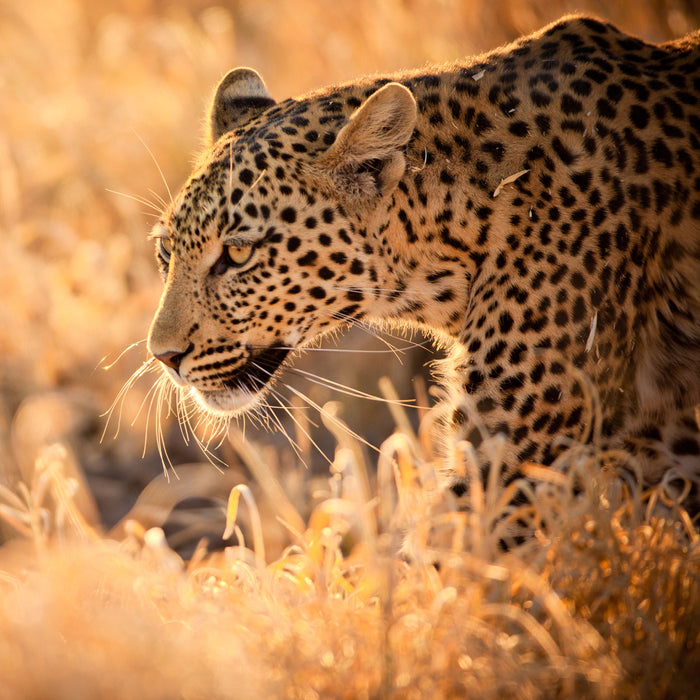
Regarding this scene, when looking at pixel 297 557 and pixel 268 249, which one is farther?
pixel 268 249

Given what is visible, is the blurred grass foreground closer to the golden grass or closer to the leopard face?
the golden grass

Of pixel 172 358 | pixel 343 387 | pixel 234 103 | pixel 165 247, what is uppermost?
pixel 234 103

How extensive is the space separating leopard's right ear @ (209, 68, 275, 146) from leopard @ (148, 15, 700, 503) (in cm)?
53

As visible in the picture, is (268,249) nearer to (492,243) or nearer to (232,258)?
(232,258)

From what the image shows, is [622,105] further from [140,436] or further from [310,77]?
[310,77]

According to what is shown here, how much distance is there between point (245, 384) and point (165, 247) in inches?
31.1

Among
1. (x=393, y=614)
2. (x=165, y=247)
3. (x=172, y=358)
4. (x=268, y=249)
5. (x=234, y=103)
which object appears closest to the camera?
(x=393, y=614)

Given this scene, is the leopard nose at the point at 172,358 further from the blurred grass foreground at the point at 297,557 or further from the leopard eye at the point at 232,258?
the blurred grass foreground at the point at 297,557

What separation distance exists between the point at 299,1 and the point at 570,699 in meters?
9.69

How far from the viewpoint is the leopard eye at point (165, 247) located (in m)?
4.33

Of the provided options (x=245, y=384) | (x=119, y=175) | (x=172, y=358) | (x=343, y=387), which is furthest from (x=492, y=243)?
(x=119, y=175)

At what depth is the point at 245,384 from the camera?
14.0 ft

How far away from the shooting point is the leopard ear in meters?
3.80

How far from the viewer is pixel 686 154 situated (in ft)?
12.8
